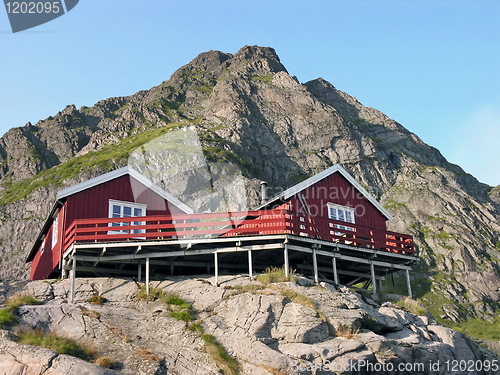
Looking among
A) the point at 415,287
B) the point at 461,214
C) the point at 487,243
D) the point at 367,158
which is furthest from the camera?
the point at 367,158

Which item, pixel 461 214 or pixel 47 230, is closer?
pixel 47 230

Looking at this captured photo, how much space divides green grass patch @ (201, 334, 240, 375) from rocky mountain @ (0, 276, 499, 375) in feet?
0.17

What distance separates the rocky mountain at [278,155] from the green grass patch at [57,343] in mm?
64430

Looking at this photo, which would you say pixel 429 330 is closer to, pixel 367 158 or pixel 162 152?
pixel 162 152

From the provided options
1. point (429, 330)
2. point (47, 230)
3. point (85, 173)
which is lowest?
point (429, 330)

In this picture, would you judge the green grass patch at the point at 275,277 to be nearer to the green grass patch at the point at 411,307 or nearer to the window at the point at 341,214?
the green grass patch at the point at 411,307

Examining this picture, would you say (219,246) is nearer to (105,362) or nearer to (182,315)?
(182,315)

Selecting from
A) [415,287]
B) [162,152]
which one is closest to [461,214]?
[415,287]

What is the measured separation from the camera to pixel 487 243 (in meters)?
100

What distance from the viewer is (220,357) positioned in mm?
23406

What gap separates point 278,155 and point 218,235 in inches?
4022

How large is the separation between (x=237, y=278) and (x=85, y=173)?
84501 mm

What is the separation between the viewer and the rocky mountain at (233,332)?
74.2ft

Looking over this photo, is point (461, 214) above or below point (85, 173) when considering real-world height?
below
